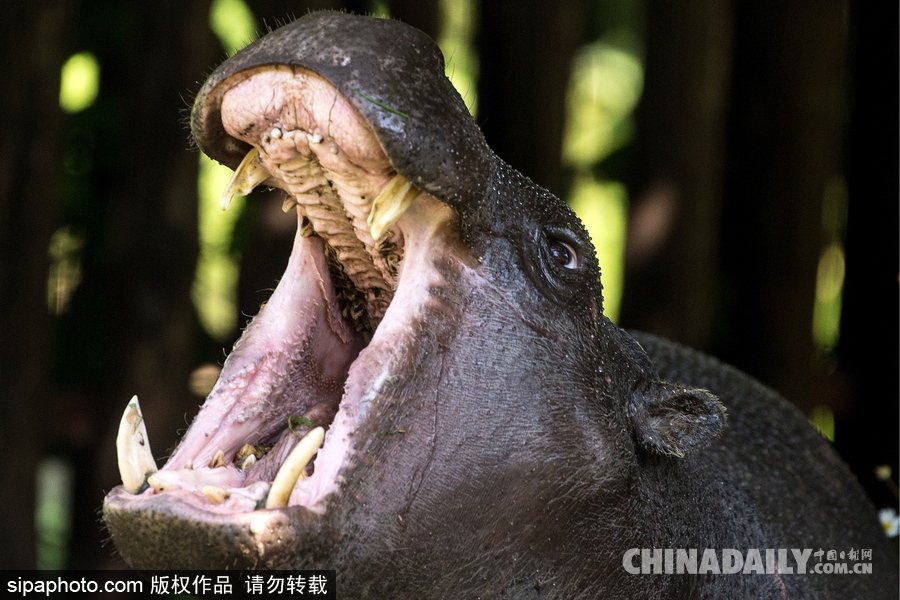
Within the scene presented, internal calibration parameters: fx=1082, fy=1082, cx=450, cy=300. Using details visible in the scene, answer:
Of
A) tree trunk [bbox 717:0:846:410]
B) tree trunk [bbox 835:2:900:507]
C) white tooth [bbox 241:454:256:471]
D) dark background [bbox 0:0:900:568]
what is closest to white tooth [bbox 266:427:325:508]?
white tooth [bbox 241:454:256:471]

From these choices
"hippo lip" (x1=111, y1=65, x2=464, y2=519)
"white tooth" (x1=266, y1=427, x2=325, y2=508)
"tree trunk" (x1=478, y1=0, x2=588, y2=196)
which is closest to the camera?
"white tooth" (x1=266, y1=427, x2=325, y2=508)

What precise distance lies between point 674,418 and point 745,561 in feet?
2.28

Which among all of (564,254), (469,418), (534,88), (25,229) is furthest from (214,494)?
(534,88)

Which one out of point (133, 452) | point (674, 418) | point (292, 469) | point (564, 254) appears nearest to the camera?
point (292, 469)

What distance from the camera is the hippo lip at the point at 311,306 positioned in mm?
2387

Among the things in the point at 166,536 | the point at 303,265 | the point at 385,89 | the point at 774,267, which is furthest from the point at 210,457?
the point at 774,267

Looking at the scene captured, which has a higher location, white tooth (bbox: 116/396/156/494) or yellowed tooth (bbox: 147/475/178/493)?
white tooth (bbox: 116/396/156/494)

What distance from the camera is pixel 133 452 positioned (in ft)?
8.04

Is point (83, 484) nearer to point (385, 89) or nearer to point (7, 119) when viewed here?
point (7, 119)

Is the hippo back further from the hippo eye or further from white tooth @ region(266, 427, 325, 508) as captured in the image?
white tooth @ region(266, 427, 325, 508)

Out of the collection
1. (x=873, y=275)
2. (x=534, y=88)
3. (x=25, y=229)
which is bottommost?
(x=25, y=229)

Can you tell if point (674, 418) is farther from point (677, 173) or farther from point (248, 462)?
point (677, 173)

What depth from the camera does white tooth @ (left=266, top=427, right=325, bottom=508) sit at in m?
2.28

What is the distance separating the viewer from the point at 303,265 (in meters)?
2.95
